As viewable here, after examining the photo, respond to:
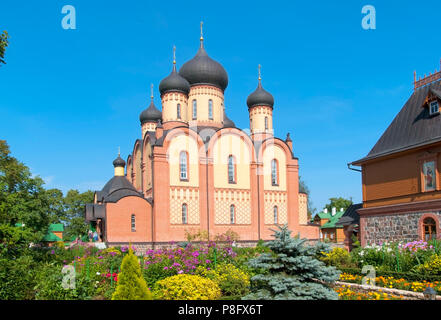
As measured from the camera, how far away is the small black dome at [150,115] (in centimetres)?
3909

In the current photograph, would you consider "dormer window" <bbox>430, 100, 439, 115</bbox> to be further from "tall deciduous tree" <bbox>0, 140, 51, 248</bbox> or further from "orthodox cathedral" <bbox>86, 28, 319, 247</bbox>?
"tall deciduous tree" <bbox>0, 140, 51, 248</bbox>

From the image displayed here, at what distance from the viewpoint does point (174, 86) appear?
109 feet

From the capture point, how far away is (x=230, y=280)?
12.6 metres

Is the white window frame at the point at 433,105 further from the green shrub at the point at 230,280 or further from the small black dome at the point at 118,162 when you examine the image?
the small black dome at the point at 118,162

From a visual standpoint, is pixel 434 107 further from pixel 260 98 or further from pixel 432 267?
pixel 260 98

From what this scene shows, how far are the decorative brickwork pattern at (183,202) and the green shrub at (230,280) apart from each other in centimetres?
1594

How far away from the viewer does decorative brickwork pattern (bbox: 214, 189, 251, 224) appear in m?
30.6

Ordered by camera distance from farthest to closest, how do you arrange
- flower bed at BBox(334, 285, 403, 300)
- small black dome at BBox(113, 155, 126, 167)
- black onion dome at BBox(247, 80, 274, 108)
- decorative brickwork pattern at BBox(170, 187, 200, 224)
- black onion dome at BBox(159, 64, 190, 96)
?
black onion dome at BBox(247, 80, 274, 108) < small black dome at BBox(113, 155, 126, 167) < black onion dome at BBox(159, 64, 190, 96) < decorative brickwork pattern at BBox(170, 187, 200, 224) < flower bed at BBox(334, 285, 403, 300)

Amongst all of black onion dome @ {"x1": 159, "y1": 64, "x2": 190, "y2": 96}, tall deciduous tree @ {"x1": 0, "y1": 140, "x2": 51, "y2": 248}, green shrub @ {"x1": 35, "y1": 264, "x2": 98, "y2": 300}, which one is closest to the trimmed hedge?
green shrub @ {"x1": 35, "y1": 264, "x2": 98, "y2": 300}

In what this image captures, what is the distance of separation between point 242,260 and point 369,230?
9.28 m

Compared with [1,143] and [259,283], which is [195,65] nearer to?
[1,143]

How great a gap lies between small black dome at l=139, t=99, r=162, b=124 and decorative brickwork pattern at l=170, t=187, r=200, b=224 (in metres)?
11.6

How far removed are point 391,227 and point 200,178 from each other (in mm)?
13732
